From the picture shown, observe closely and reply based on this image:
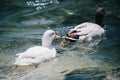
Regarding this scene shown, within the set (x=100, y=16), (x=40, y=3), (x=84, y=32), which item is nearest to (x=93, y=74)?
(x=84, y=32)

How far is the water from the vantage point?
956 cm

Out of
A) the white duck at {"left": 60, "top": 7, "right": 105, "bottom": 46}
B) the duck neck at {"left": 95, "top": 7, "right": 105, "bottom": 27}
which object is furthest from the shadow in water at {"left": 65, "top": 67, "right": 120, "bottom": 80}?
the duck neck at {"left": 95, "top": 7, "right": 105, "bottom": 27}

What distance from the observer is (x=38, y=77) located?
9.34 m

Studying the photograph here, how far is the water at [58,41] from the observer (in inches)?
376

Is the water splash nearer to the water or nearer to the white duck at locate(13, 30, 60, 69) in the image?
the water

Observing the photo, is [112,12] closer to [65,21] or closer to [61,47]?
[65,21]

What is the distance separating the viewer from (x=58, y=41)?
12242 millimetres

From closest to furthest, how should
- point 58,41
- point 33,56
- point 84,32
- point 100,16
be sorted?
point 33,56
point 84,32
point 58,41
point 100,16

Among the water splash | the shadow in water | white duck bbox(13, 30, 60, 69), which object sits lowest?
the shadow in water

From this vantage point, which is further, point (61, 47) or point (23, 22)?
point (23, 22)

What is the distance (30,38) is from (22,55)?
2.41 metres

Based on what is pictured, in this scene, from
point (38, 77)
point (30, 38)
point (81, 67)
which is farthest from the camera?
point (30, 38)

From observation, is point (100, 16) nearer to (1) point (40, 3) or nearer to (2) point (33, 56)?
(2) point (33, 56)

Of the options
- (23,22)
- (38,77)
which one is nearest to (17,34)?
(23,22)
